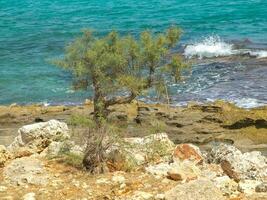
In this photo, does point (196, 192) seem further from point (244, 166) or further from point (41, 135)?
point (41, 135)

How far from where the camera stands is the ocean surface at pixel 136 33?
27281 mm

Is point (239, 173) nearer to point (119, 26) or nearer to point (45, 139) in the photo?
point (45, 139)

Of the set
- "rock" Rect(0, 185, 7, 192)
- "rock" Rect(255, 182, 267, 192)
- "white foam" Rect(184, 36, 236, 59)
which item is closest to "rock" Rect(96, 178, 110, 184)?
"rock" Rect(0, 185, 7, 192)

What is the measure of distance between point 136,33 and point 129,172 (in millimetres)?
28143

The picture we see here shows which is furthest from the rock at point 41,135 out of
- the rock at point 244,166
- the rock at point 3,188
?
the rock at point 244,166

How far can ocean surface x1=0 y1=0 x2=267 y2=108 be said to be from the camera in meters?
27.3

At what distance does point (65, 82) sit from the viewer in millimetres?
29500

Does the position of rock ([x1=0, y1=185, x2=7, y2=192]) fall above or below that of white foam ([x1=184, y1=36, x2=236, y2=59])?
above

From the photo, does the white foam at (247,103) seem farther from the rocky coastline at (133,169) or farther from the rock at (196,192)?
the rock at (196,192)

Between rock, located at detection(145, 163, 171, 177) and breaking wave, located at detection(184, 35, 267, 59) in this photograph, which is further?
breaking wave, located at detection(184, 35, 267, 59)

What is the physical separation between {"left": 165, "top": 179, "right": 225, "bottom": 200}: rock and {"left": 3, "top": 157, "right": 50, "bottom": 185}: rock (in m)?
2.87

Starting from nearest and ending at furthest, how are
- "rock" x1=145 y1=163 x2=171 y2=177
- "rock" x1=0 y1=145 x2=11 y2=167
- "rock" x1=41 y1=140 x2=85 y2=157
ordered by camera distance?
"rock" x1=145 y1=163 x2=171 y2=177 → "rock" x1=0 y1=145 x2=11 y2=167 → "rock" x1=41 y1=140 x2=85 y2=157

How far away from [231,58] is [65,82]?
879cm

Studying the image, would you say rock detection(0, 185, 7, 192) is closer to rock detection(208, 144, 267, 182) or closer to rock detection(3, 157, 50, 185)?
rock detection(3, 157, 50, 185)
